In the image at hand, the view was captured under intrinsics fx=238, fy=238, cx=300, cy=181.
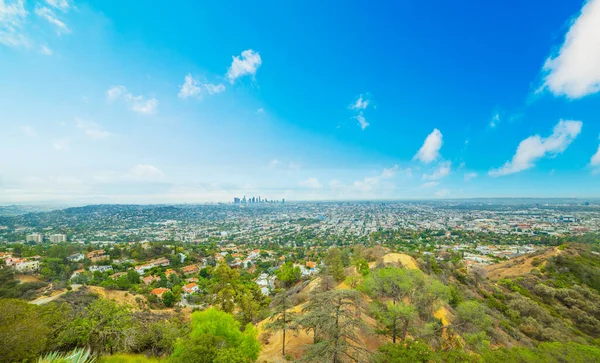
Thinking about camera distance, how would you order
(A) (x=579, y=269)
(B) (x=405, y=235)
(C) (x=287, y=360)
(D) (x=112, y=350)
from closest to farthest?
(D) (x=112, y=350) → (C) (x=287, y=360) → (A) (x=579, y=269) → (B) (x=405, y=235)

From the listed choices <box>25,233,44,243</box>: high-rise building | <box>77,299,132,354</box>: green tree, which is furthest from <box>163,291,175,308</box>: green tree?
<box>25,233,44,243</box>: high-rise building

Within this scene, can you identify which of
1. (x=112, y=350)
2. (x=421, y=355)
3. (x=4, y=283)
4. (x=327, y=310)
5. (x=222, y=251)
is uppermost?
(x=327, y=310)

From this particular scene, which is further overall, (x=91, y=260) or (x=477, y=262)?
(x=477, y=262)

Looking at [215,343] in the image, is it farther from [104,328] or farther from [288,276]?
[288,276]

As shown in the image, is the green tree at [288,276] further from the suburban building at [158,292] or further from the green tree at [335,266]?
the suburban building at [158,292]

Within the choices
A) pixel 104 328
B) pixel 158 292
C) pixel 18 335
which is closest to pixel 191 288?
pixel 158 292

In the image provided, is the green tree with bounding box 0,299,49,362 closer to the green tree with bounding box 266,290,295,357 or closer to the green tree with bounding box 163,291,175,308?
the green tree with bounding box 266,290,295,357

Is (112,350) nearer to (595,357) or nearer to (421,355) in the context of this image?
(421,355)

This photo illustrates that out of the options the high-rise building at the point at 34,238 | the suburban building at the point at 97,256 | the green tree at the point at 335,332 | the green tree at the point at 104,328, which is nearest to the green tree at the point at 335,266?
the green tree at the point at 335,332

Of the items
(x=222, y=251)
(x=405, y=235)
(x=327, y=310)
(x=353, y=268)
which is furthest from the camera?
(x=405, y=235)

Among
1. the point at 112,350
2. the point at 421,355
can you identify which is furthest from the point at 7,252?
the point at 421,355

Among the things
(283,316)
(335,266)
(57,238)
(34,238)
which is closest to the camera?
(283,316)
